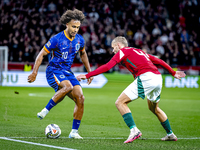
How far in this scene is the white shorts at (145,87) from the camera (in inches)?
228

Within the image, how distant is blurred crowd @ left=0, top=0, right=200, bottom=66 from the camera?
20766 millimetres

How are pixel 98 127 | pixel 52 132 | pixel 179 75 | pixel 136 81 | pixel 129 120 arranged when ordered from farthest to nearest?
1. pixel 98 127
2. pixel 179 75
3. pixel 52 132
4. pixel 136 81
5. pixel 129 120

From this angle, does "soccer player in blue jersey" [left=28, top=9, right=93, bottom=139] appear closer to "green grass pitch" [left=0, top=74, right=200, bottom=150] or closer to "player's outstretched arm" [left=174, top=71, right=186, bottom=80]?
"green grass pitch" [left=0, top=74, right=200, bottom=150]

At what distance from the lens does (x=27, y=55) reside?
2009 cm

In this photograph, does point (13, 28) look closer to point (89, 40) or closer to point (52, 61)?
point (89, 40)

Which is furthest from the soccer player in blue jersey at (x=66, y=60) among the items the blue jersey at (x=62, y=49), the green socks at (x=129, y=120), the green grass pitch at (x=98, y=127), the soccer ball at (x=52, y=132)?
the green socks at (x=129, y=120)

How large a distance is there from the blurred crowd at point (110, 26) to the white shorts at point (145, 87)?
46.5 feet

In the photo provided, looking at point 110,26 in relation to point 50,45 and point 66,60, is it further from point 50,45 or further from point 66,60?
point 50,45

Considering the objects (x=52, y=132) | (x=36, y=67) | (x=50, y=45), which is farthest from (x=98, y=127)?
(x=50, y=45)

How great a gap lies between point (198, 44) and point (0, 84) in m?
12.6

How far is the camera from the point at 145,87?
5.80m

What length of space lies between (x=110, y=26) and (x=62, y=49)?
54.3 feet

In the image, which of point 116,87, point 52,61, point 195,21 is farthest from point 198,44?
point 52,61

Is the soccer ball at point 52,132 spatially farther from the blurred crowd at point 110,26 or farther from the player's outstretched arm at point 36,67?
A: the blurred crowd at point 110,26
